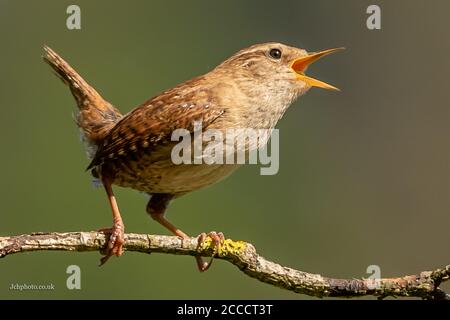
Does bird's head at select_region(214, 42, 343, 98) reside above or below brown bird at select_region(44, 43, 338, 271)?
above

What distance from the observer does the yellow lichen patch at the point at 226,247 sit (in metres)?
4.85

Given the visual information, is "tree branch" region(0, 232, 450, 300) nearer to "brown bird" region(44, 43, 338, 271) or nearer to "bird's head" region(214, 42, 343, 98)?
"brown bird" region(44, 43, 338, 271)

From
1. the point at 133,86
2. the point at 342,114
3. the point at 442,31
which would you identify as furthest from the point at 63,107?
the point at 442,31

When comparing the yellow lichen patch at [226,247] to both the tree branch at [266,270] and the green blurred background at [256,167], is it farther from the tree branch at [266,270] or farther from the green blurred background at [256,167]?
the green blurred background at [256,167]

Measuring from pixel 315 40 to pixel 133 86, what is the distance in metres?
4.51

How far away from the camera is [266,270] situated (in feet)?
15.7

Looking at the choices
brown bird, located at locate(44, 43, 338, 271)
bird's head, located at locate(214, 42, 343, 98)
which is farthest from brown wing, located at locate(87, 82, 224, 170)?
bird's head, located at locate(214, 42, 343, 98)

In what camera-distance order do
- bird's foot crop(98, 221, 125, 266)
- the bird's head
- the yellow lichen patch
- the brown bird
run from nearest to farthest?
the yellow lichen patch < bird's foot crop(98, 221, 125, 266) < the brown bird < the bird's head

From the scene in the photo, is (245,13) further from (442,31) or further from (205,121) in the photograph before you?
(205,121)

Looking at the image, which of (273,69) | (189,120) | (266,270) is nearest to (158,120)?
(189,120)

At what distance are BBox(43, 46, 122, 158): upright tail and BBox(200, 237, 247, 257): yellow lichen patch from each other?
5.10 feet

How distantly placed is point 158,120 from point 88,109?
0.98 metres

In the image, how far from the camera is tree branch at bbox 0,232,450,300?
14.8ft

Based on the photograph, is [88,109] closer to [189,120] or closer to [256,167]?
[189,120]
